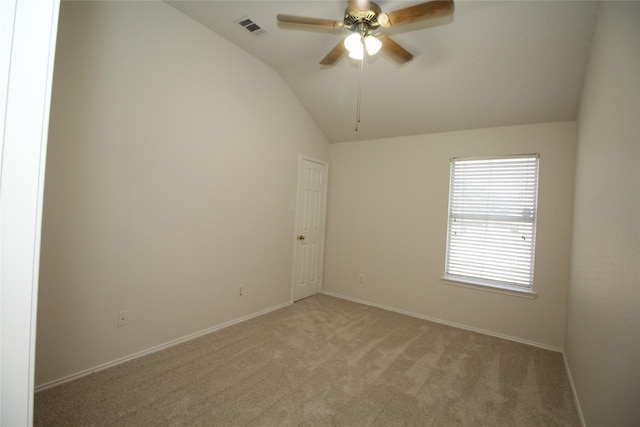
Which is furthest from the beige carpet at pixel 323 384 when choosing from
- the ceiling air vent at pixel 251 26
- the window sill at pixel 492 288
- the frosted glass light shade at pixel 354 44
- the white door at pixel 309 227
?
the ceiling air vent at pixel 251 26

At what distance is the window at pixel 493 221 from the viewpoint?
10.7ft

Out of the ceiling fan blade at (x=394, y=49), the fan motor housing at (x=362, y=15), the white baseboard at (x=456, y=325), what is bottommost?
the white baseboard at (x=456, y=325)

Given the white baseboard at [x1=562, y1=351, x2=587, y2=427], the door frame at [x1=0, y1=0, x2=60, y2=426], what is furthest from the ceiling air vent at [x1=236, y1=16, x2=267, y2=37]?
the white baseboard at [x1=562, y1=351, x2=587, y2=427]

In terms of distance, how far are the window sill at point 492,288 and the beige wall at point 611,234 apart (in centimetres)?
82

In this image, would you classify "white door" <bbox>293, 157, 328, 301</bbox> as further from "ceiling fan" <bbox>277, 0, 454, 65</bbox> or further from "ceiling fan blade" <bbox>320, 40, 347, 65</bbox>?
"ceiling fan" <bbox>277, 0, 454, 65</bbox>

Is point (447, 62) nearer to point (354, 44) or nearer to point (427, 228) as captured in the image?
point (354, 44)

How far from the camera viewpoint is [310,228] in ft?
14.5

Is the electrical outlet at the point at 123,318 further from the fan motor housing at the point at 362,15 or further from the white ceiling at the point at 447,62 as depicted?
the fan motor housing at the point at 362,15

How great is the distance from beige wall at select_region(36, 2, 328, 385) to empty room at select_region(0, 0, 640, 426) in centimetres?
2

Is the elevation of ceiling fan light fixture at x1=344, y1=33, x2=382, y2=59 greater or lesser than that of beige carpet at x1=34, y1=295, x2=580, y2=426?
greater

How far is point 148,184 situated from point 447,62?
3.03 meters

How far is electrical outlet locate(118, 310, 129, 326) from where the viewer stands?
235 centimetres

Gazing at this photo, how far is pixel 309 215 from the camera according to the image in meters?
4.40

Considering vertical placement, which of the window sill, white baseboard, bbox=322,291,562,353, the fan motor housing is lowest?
white baseboard, bbox=322,291,562,353
